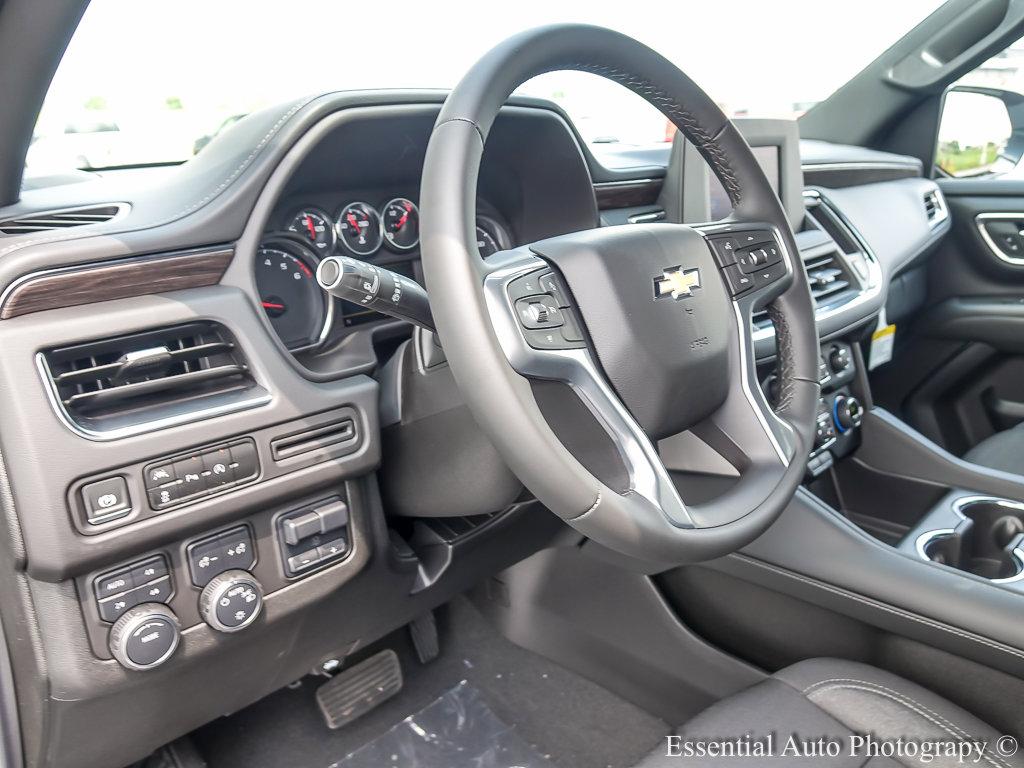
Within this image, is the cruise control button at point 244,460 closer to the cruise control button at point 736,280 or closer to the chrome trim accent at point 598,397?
the chrome trim accent at point 598,397

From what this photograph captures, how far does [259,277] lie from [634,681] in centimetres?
105

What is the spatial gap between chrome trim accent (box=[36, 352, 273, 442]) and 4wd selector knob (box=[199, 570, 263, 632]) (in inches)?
9.0

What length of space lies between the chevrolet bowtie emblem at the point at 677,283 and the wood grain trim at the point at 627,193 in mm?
532

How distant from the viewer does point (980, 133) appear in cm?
277

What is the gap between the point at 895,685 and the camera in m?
1.11

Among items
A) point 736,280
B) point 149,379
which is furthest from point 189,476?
point 736,280

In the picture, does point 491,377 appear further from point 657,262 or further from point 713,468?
point 713,468

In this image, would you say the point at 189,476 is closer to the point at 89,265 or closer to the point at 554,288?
the point at 89,265

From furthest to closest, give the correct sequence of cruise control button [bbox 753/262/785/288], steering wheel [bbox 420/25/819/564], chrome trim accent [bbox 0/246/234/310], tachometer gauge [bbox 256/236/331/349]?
1. tachometer gauge [bbox 256/236/331/349]
2. cruise control button [bbox 753/262/785/288]
3. chrome trim accent [bbox 0/246/234/310]
4. steering wheel [bbox 420/25/819/564]

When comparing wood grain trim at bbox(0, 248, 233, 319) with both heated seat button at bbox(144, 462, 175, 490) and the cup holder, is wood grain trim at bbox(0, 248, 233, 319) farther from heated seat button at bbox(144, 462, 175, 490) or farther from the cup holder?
the cup holder

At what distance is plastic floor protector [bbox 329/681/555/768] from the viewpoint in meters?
1.65

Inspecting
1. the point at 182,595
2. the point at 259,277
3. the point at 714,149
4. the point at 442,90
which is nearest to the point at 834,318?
the point at 714,149

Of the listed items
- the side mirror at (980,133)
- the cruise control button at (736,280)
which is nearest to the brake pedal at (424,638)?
the cruise control button at (736,280)

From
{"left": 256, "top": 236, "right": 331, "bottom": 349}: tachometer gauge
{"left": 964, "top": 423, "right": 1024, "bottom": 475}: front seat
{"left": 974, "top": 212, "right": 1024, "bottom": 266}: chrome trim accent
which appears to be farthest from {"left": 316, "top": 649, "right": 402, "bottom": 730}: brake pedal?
{"left": 974, "top": 212, "right": 1024, "bottom": 266}: chrome trim accent
